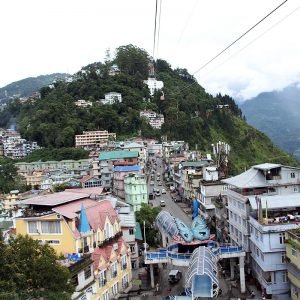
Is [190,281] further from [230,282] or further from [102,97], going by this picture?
[102,97]

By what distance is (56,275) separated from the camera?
15406mm

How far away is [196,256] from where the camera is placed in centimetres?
2225

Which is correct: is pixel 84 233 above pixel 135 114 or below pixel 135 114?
below

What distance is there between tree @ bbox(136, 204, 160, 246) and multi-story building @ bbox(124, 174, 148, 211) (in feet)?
28.5

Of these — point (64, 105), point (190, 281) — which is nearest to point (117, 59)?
point (64, 105)

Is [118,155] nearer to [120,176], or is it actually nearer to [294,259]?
[120,176]

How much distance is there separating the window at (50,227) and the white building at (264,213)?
10445mm

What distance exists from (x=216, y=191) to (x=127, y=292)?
15.2 m

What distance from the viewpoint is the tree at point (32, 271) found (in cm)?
1462

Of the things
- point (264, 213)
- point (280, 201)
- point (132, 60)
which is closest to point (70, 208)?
point (264, 213)

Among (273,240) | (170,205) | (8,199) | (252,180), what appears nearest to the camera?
(273,240)

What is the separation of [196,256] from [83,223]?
6045mm

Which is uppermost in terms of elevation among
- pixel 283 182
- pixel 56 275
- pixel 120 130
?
pixel 120 130

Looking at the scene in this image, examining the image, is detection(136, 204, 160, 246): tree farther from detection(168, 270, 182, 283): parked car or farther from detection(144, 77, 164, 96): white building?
detection(144, 77, 164, 96): white building
